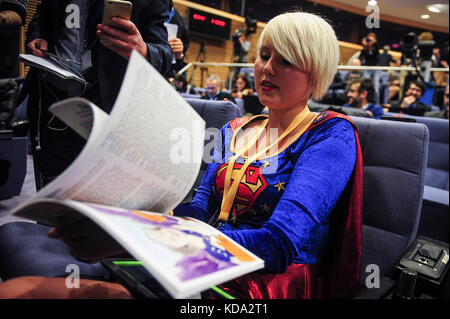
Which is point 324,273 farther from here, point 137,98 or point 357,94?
point 357,94

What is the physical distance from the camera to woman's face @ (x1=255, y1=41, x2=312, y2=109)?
0.87m

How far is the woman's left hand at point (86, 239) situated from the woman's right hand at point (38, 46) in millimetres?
736

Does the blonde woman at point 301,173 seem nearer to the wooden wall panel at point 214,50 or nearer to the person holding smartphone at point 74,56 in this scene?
the person holding smartphone at point 74,56

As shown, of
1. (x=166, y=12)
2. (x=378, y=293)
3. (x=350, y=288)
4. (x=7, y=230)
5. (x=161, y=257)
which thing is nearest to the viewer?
(x=161, y=257)

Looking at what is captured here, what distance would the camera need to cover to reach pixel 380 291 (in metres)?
0.75

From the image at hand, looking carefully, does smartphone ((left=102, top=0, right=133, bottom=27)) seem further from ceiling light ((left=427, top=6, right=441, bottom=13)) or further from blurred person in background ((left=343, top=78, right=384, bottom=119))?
ceiling light ((left=427, top=6, right=441, bottom=13))

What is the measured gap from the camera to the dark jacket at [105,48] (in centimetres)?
103

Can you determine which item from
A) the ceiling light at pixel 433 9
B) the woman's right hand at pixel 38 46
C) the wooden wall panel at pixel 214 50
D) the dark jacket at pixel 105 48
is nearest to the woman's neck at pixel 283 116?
the dark jacket at pixel 105 48

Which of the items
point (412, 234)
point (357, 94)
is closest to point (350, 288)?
point (412, 234)

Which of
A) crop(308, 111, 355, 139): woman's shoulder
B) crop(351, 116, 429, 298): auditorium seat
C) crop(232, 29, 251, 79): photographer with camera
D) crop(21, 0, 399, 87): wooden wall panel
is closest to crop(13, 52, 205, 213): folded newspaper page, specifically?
crop(308, 111, 355, 139): woman's shoulder

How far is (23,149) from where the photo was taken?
69.5 inches

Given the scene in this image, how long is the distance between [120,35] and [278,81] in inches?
16.0

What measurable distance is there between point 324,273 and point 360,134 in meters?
0.46

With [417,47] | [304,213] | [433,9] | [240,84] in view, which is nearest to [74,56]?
[304,213]
